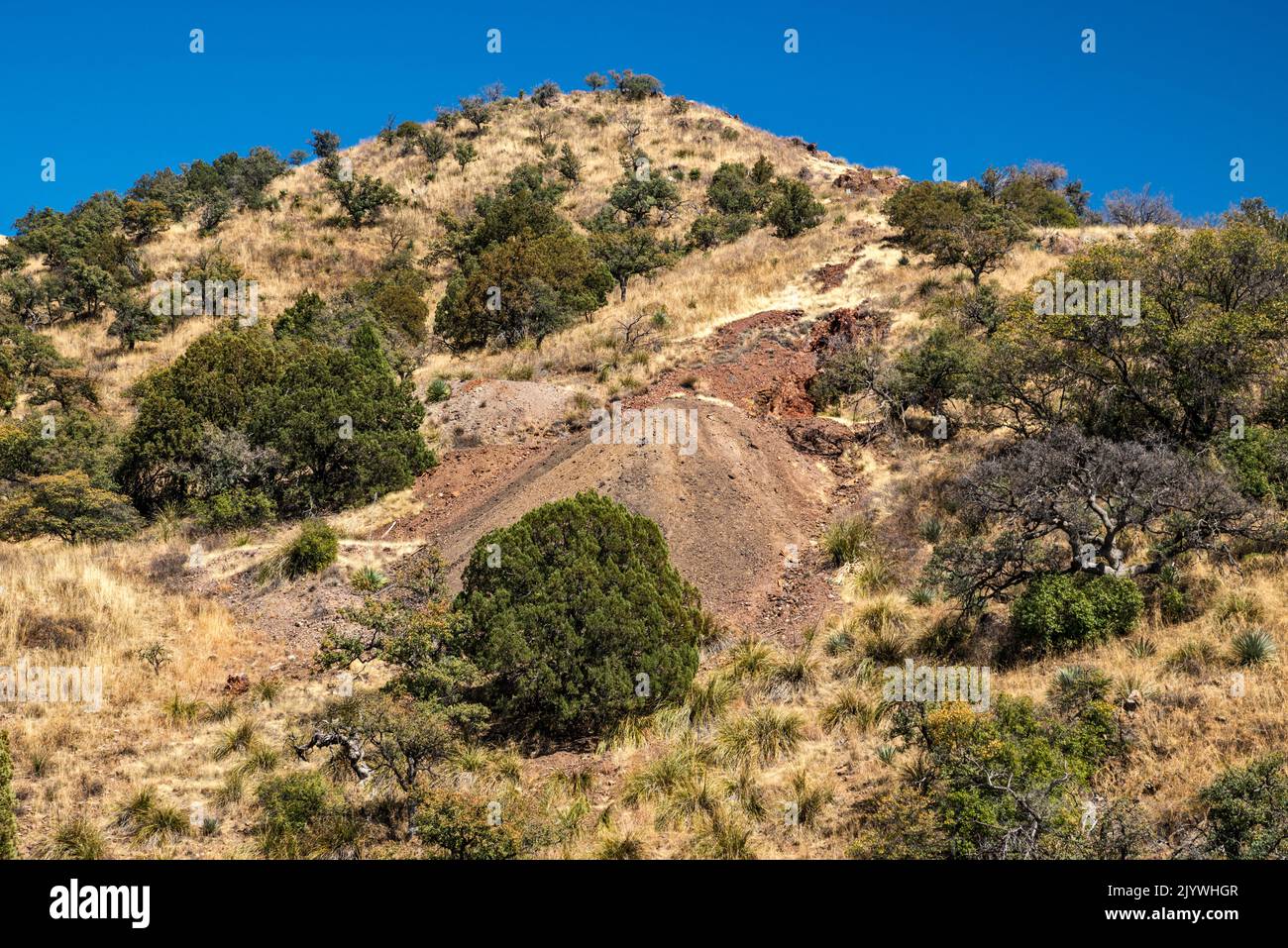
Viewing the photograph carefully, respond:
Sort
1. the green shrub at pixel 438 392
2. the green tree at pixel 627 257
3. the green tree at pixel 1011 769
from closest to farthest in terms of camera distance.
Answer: the green tree at pixel 1011 769, the green shrub at pixel 438 392, the green tree at pixel 627 257

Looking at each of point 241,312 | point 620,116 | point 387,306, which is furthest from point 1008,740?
point 620,116

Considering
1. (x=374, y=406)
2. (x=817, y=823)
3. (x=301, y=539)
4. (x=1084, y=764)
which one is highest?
(x=374, y=406)

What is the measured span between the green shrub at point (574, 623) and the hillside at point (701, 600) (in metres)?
0.50

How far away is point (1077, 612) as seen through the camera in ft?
41.4

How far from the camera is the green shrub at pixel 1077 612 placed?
12617 millimetres

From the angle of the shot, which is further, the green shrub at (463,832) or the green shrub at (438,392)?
the green shrub at (438,392)

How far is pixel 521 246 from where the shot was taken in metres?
32.3

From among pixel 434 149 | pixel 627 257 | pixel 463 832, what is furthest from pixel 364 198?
pixel 463 832

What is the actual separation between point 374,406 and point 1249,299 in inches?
764

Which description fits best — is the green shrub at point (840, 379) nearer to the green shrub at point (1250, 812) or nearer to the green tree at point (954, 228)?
the green tree at point (954, 228)

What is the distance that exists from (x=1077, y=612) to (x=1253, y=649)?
220 centimetres

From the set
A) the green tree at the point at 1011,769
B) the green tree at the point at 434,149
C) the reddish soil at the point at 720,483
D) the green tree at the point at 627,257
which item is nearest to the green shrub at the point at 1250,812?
the green tree at the point at 1011,769

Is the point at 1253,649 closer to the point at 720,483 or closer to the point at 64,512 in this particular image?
the point at 720,483

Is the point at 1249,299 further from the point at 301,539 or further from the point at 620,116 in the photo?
the point at 620,116
